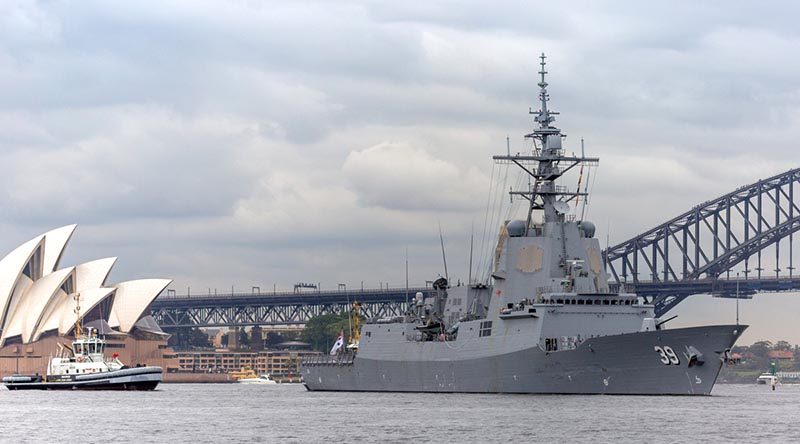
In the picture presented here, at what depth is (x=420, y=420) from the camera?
48.2 meters

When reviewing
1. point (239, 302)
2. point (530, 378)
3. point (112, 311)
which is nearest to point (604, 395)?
point (530, 378)

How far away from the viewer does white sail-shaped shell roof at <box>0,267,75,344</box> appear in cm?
12162

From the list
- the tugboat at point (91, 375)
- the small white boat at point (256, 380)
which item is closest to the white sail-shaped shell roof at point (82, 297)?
Answer: the small white boat at point (256, 380)

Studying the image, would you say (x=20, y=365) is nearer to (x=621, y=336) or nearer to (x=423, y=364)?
(x=423, y=364)

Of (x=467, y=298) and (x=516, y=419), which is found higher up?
(x=467, y=298)

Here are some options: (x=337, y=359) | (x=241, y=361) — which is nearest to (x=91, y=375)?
(x=337, y=359)

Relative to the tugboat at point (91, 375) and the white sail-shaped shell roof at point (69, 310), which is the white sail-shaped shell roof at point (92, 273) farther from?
the tugboat at point (91, 375)

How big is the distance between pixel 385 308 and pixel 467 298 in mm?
90038

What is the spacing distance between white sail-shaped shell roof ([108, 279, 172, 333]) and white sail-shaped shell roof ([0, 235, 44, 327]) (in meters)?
10.1

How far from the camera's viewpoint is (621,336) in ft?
181

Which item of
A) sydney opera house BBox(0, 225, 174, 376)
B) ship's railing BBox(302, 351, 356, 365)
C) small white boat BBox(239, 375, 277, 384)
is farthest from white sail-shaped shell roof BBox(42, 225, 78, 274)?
ship's railing BBox(302, 351, 356, 365)

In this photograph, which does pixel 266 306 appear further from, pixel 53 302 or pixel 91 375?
pixel 91 375

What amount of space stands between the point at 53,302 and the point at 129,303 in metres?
7.71

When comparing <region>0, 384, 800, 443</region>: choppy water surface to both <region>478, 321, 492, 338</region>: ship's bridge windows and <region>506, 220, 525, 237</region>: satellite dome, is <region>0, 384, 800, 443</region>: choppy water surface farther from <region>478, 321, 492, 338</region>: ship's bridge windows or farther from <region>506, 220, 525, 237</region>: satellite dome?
<region>506, 220, 525, 237</region>: satellite dome
